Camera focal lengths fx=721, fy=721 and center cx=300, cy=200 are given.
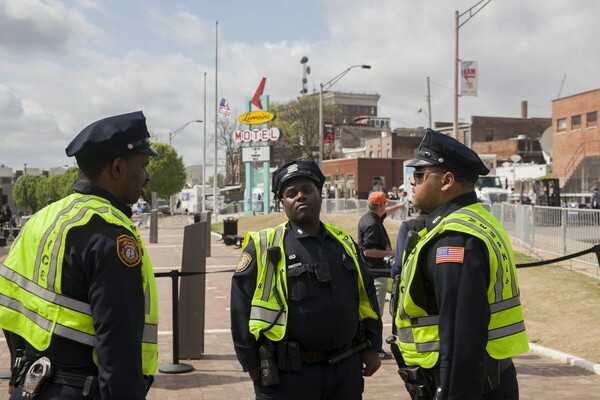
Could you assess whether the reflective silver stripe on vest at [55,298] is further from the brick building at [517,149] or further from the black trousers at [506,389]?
the brick building at [517,149]

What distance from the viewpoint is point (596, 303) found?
12047 mm

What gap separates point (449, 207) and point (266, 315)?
1.15m

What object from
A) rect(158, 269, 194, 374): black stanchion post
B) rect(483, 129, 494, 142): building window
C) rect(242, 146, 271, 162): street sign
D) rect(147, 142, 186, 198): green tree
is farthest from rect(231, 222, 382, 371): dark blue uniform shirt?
rect(483, 129, 494, 142): building window

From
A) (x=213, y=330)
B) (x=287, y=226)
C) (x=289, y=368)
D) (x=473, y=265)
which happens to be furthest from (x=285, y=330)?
(x=213, y=330)

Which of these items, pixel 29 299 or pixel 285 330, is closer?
pixel 29 299

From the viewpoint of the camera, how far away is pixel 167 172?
79938 millimetres

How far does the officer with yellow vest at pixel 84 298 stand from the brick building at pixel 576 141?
49.3 metres

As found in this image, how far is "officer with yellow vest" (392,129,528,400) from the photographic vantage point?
3.01m

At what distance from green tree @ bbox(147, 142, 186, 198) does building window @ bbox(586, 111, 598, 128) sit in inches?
1739

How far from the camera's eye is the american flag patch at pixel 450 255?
3.08 metres

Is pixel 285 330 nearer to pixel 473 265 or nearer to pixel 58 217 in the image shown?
pixel 473 265

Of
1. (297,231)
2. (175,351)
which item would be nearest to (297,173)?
(297,231)

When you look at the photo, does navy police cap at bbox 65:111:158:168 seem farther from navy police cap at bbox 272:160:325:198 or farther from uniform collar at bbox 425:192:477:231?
uniform collar at bbox 425:192:477:231

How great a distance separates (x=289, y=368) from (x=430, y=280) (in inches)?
38.6
